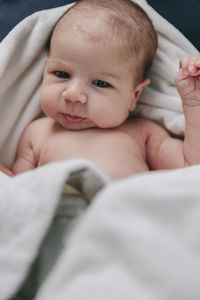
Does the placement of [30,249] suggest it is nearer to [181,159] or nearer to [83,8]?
[181,159]

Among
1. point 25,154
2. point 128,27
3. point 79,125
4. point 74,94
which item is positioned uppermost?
point 128,27

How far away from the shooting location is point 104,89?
1.13 meters

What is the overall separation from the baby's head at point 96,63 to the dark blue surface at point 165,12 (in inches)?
6.7

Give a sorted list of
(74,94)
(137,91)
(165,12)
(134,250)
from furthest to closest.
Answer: (165,12) < (137,91) < (74,94) < (134,250)

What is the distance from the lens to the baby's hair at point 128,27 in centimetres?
112

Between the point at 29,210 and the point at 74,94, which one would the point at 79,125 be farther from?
the point at 29,210

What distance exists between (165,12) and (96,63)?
1.21ft

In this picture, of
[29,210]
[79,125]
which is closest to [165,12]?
[79,125]

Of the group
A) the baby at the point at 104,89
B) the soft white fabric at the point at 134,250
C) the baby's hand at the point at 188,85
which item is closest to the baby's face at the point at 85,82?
the baby at the point at 104,89

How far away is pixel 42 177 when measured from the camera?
75 centimetres

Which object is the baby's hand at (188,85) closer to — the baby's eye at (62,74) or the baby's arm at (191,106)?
the baby's arm at (191,106)

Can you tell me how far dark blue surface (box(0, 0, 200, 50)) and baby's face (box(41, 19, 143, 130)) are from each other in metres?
0.26

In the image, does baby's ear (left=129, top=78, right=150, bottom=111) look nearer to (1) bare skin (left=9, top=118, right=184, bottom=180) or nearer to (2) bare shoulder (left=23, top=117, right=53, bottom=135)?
(1) bare skin (left=9, top=118, right=184, bottom=180)

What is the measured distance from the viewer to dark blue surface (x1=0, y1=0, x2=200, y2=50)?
131 cm
